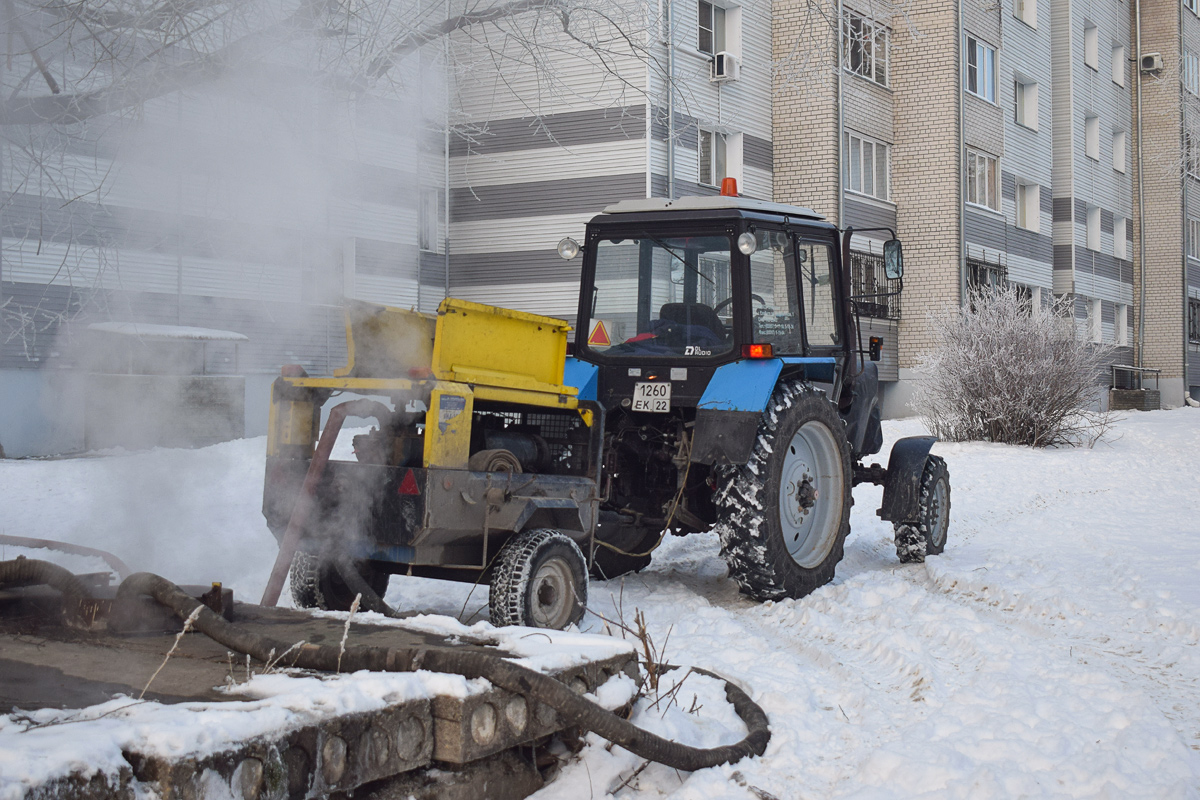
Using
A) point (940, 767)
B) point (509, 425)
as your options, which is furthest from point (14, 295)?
point (940, 767)

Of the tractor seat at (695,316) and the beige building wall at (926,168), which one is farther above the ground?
the beige building wall at (926,168)

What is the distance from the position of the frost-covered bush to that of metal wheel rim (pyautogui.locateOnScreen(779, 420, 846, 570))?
1069cm

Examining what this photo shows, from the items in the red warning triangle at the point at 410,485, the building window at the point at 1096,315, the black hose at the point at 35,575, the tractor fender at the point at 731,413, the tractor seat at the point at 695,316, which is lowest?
the black hose at the point at 35,575

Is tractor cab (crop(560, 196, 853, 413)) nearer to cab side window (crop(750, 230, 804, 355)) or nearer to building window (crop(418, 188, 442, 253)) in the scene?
cab side window (crop(750, 230, 804, 355))

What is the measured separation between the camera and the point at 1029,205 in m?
29.0

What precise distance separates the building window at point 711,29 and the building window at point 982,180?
7205 millimetres

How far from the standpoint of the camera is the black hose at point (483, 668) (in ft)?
10.6

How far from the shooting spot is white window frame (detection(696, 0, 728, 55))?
21.5 m

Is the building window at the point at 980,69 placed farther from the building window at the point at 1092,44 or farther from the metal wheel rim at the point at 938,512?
the metal wheel rim at the point at 938,512

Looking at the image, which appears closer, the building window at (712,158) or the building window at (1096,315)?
the building window at (712,158)

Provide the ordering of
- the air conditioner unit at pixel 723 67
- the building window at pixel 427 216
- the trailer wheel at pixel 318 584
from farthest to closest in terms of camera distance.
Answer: the air conditioner unit at pixel 723 67 → the building window at pixel 427 216 → the trailer wheel at pixel 318 584

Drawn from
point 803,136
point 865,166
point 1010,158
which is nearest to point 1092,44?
point 1010,158

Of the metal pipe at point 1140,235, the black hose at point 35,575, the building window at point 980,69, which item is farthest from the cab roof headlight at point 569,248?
the metal pipe at point 1140,235

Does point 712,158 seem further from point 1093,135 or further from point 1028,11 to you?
point 1093,135
